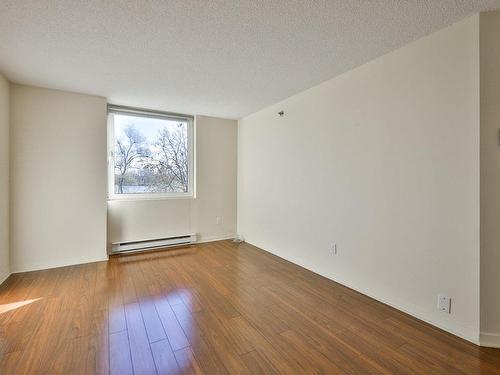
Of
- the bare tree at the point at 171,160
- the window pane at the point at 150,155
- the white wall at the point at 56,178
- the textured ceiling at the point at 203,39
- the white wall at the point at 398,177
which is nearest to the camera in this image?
the textured ceiling at the point at 203,39

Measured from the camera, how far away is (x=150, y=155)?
4105 mm

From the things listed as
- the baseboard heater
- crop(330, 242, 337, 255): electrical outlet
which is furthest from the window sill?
crop(330, 242, 337, 255): electrical outlet

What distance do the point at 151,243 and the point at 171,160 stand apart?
1428 mm

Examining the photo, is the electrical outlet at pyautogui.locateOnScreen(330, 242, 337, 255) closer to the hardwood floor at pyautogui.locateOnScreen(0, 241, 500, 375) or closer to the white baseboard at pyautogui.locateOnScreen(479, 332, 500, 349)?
the hardwood floor at pyautogui.locateOnScreen(0, 241, 500, 375)

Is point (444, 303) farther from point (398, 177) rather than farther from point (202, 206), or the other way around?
point (202, 206)

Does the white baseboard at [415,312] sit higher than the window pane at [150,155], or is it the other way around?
the window pane at [150,155]

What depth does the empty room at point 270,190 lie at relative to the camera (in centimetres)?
167

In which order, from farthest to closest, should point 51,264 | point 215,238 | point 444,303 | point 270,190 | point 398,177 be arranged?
point 215,238 → point 270,190 → point 51,264 → point 398,177 → point 444,303

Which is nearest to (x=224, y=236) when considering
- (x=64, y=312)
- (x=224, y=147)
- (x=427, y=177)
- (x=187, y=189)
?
(x=187, y=189)

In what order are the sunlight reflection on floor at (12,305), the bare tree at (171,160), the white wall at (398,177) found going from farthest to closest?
the bare tree at (171,160) → the sunlight reflection on floor at (12,305) → the white wall at (398,177)

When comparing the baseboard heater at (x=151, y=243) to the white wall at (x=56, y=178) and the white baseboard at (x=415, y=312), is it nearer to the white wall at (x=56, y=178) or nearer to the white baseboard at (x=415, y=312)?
the white wall at (x=56, y=178)

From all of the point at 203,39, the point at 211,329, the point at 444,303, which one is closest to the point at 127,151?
the point at 203,39

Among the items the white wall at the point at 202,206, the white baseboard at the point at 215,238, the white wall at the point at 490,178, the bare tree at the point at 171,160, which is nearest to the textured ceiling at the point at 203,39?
the white wall at the point at 490,178

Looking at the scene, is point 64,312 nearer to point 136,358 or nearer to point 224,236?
point 136,358
